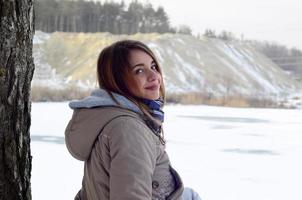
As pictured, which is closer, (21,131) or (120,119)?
(120,119)

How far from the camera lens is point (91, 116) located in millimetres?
1343

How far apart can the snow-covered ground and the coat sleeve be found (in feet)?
8.96

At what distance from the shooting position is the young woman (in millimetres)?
1233

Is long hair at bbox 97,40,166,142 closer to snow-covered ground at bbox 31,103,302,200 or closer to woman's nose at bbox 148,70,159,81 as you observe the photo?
woman's nose at bbox 148,70,159,81

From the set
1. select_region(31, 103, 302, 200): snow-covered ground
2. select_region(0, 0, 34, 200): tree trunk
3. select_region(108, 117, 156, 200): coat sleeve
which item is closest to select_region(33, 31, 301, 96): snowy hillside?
select_region(31, 103, 302, 200): snow-covered ground

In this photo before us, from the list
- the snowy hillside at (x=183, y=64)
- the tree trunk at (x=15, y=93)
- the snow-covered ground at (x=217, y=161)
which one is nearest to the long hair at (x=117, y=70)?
the tree trunk at (x=15, y=93)

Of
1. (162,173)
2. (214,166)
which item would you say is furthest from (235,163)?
(162,173)

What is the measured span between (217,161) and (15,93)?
5094 millimetres

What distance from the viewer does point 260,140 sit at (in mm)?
8703

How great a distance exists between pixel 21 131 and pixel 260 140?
7574mm

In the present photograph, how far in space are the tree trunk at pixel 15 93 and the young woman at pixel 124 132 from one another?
0.15m

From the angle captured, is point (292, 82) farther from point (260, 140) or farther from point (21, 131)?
point (21, 131)

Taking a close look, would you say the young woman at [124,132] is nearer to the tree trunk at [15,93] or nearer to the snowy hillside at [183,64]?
the tree trunk at [15,93]

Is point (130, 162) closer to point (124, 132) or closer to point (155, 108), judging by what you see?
point (124, 132)
